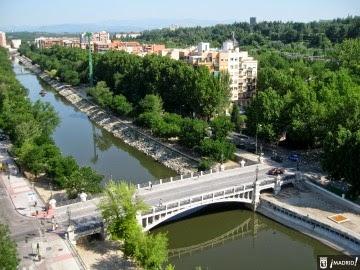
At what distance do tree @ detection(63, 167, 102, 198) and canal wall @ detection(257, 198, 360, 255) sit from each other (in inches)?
547

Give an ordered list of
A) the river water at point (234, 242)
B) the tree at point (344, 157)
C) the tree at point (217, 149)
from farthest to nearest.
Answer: the tree at point (217, 149), the tree at point (344, 157), the river water at point (234, 242)

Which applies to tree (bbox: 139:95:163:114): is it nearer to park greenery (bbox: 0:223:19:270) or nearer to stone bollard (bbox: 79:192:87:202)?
stone bollard (bbox: 79:192:87:202)

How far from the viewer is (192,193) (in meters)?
37.2

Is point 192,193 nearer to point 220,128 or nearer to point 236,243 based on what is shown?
point 236,243

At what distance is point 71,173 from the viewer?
38562mm

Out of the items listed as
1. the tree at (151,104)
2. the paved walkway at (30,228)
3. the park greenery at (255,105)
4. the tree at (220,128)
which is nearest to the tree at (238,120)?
the park greenery at (255,105)

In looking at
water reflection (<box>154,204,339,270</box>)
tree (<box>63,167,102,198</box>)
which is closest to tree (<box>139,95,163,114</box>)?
tree (<box>63,167,102,198</box>)

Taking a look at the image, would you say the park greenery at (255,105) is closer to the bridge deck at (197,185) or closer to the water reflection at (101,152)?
the bridge deck at (197,185)

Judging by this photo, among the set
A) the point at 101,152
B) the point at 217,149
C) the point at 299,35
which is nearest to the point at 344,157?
the point at 217,149

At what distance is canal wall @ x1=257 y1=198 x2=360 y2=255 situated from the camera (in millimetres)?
31883

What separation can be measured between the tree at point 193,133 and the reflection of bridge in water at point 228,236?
14.0 m

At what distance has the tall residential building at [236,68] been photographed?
240 feet

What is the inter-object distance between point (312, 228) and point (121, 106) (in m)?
39.9

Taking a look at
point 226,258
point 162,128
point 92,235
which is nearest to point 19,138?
point 162,128
